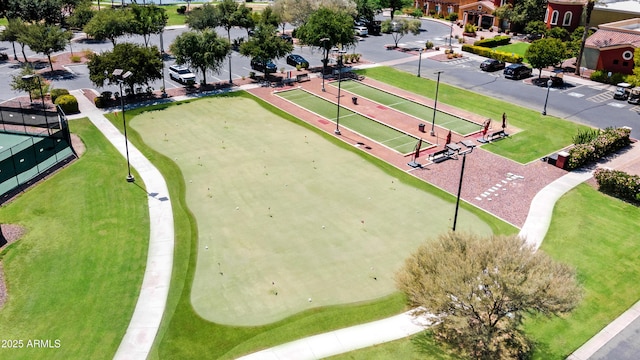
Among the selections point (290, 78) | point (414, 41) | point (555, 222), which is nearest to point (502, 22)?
point (414, 41)

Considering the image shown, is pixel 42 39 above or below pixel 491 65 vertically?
above

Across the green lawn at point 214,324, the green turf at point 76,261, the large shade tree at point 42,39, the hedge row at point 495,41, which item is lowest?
the green lawn at point 214,324

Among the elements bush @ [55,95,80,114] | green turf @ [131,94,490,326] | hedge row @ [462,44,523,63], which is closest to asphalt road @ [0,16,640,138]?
hedge row @ [462,44,523,63]

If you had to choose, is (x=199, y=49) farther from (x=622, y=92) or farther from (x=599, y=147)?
(x=622, y=92)

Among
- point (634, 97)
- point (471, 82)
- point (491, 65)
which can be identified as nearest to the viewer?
point (634, 97)

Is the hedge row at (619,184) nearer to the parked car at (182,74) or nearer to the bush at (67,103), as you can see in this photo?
the parked car at (182,74)

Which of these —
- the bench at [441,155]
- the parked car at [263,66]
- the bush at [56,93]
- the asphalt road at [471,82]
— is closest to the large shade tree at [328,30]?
the parked car at [263,66]

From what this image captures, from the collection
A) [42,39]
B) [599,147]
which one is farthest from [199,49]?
[599,147]
